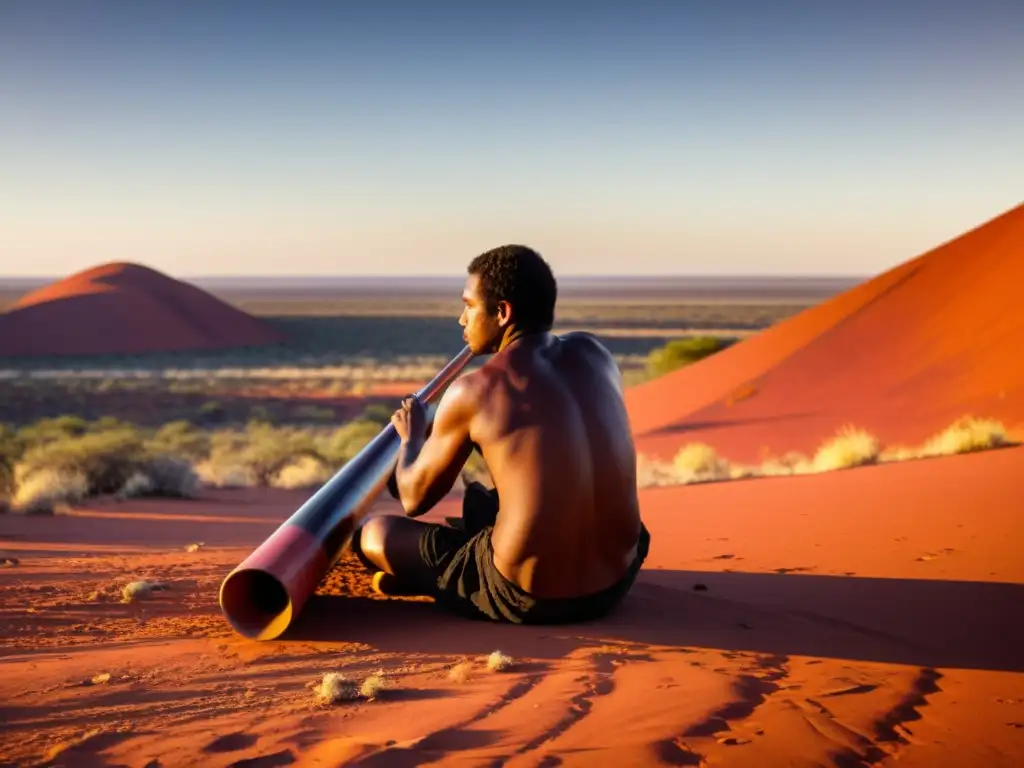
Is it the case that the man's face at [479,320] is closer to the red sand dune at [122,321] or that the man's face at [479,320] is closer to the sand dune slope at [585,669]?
the sand dune slope at [585,669]

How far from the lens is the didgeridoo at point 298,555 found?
13.3ft

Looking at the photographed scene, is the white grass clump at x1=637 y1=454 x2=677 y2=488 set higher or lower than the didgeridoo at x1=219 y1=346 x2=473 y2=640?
lower

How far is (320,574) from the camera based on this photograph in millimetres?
4270

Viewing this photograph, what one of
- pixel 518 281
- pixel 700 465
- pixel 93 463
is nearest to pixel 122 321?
pixel 93 463

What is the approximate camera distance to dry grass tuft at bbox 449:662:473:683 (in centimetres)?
361

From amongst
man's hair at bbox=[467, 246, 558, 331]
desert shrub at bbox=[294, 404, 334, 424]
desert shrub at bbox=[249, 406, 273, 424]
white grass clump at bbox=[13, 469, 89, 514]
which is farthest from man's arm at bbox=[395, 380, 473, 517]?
desert shrub at bbox=[294, 404, 334, 424]

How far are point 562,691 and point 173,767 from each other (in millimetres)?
1231

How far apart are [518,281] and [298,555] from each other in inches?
52.9

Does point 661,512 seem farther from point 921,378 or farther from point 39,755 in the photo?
point 921,378

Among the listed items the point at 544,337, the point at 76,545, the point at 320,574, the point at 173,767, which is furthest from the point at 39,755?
the point at 76,545

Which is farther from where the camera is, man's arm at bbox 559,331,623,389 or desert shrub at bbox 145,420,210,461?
desert shrub at bbox 145,420,210,461

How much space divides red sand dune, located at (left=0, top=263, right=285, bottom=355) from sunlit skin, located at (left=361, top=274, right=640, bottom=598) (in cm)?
5102

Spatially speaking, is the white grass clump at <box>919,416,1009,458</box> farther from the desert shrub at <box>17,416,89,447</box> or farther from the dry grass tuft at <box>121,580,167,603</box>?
the desert shrub at <box>17,416,89,447</box>

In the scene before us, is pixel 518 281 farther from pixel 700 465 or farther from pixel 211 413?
pixel 211 413
